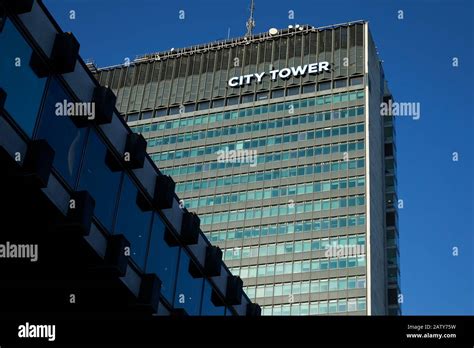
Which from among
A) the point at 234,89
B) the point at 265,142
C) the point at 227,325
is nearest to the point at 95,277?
the point at 227,325

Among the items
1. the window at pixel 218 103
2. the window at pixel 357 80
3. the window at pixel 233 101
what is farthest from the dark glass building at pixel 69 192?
the window at pixel 218 103

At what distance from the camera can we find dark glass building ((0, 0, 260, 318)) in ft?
74.0

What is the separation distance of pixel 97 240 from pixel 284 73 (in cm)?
11035

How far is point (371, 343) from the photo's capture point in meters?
15.9

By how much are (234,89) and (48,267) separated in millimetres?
111737

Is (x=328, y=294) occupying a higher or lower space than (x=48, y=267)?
higher

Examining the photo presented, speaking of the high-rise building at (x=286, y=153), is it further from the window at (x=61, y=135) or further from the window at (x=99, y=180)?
the window at (x=61, y=135)

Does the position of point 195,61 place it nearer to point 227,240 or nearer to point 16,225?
point 227,240

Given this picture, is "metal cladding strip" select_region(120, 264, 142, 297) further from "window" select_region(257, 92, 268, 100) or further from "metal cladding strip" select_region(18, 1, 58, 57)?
"window" select_region(257, 92, 268, 100)

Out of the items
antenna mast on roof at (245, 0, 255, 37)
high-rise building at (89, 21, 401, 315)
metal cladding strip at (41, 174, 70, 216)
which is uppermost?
antenna mast on roof at (245, 0, 255, 37)

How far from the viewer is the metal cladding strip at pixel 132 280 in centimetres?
2678

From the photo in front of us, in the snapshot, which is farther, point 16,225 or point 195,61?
point 195,61

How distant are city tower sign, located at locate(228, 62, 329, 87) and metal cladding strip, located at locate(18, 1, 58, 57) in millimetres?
108868

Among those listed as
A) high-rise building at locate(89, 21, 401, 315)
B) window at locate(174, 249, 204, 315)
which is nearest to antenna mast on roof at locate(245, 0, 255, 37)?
high-rise building at locate(89, 21, 401, 315)
